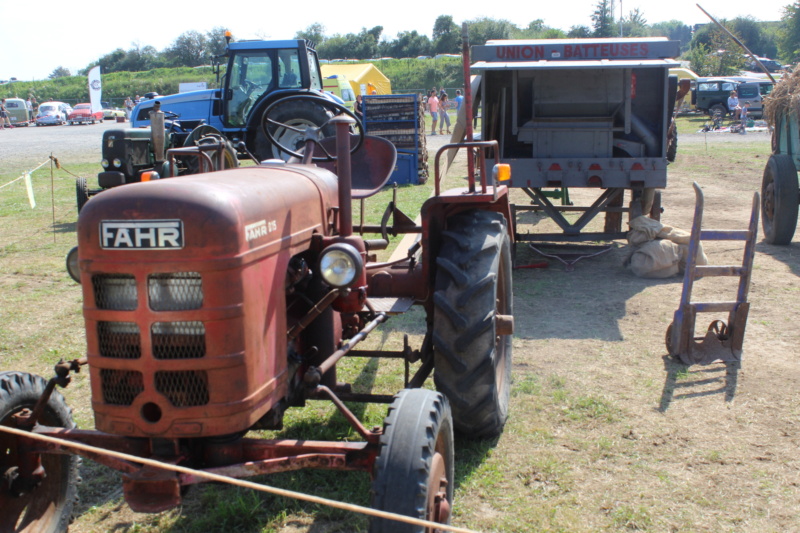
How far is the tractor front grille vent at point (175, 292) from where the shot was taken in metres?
2.13

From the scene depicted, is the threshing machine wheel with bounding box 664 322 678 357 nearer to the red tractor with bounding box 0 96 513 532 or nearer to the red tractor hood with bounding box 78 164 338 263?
the red tractor with bounding box 0 96 513 532

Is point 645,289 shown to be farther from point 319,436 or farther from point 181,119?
point 181,119

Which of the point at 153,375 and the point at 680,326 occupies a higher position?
the point at 153,375

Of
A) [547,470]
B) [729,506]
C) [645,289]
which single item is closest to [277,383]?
[547,470]

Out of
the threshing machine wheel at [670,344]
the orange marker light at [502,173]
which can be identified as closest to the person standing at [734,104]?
the threshing machine wheel at [670,344]

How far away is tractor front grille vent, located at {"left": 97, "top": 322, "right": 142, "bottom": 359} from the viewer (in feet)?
7.24

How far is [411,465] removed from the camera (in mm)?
2234

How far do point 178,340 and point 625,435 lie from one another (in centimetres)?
241

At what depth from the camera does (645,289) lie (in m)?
6.41

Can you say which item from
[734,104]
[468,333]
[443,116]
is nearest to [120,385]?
[468,333]

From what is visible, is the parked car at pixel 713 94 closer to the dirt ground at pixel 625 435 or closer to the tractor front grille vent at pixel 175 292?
the dirt ground at pixel 625 435

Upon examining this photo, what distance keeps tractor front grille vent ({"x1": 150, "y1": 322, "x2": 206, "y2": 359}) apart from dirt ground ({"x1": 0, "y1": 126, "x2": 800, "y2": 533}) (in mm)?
1085

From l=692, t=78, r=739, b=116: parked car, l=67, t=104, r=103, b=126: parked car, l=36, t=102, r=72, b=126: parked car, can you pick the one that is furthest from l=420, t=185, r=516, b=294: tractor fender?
l=36, t=102, r=72, b=126: parked car

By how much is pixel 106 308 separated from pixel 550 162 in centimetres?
563
